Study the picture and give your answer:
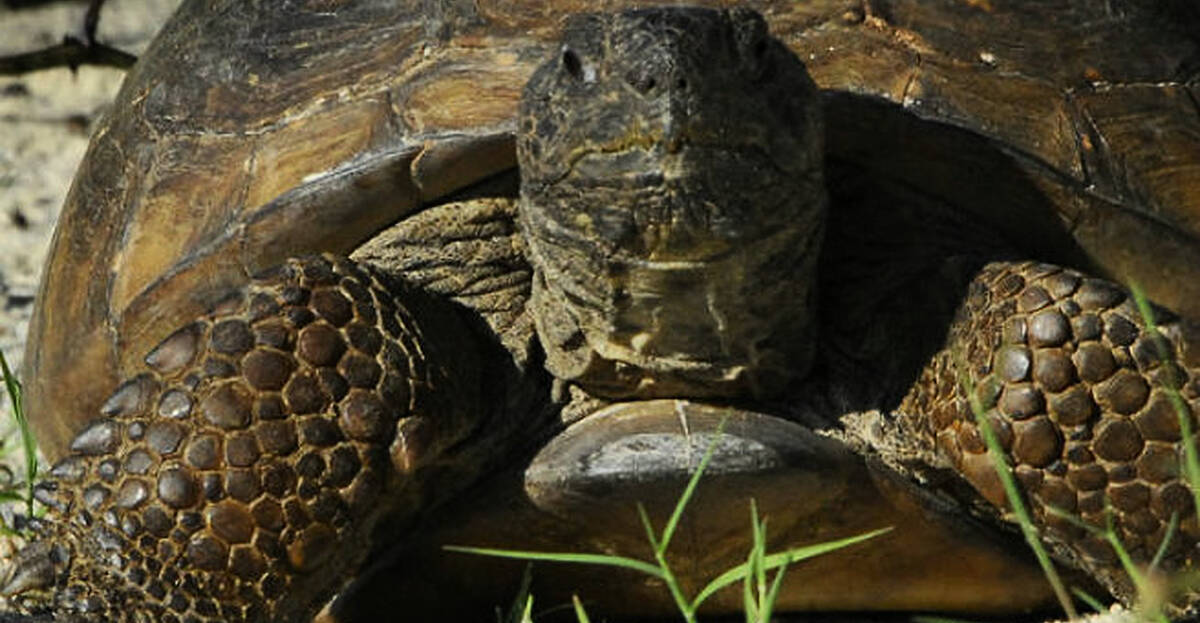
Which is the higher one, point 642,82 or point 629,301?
point 642,82

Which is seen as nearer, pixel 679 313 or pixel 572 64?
pixel 572 64

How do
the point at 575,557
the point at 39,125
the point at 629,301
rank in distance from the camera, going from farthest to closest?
1. the point at 39,125
2. the point at 629,301
3. the point at 575,557

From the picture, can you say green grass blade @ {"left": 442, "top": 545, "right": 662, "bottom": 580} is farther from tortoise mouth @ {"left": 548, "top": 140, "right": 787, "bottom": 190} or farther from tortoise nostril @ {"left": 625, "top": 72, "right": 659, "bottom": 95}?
tortoise nostril @ {"left": 625, "top": 72, "right": 659, "bottom": 95}

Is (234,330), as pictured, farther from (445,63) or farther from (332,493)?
(445,63)

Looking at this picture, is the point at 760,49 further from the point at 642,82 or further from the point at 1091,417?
the point at 1091,417

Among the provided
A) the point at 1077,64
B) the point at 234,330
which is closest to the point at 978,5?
the point at 1077,64

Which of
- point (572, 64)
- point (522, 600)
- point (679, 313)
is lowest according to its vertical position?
point (522, 600)

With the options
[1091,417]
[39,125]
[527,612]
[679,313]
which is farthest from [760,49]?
[39,125]

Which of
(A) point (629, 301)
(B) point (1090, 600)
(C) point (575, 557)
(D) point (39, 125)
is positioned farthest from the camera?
(D) point (39, 125)
